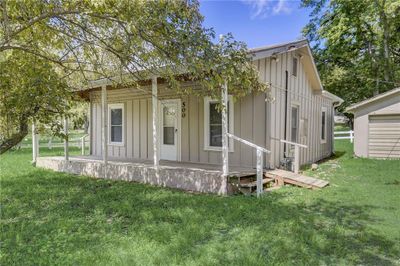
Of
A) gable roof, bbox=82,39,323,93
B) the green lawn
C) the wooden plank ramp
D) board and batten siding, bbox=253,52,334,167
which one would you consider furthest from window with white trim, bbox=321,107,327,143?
the wooden plank ramp

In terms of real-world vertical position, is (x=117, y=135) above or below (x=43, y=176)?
above

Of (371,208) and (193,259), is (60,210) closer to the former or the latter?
(193,259)

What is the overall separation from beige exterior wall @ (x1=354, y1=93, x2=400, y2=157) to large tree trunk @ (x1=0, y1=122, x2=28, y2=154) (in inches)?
517

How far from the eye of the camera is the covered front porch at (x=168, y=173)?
6.84 meters

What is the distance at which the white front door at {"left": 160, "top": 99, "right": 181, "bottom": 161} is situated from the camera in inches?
371

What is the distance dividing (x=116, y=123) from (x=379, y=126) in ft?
35.0

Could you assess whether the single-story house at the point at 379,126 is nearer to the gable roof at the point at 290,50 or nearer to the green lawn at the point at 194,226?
the gable roof at the point at 290,50

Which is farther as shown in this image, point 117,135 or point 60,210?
point 117,135

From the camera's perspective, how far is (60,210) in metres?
5.54

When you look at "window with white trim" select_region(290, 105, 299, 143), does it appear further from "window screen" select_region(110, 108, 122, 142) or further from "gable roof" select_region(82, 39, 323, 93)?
"window screen" select_region(110, 108, 122, 142)

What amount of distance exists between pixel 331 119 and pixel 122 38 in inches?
498

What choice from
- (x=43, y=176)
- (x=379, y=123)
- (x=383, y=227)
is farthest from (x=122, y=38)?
(x=379, y=123)

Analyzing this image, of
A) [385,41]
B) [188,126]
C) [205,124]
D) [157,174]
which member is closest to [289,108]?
[205,124]

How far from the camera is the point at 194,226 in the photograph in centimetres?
455
